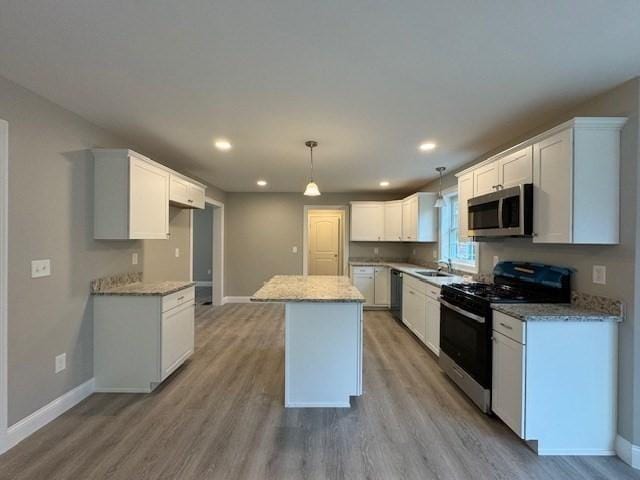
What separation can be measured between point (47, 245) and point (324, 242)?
21.0 feet

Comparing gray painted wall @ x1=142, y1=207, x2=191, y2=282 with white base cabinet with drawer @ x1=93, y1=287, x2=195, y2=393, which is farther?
gray painted wall @ x1=142, y1=207, x2=191, y2=282

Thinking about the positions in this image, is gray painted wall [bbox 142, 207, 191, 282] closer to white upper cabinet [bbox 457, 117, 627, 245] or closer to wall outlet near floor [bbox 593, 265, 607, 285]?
white upper cabinet [bbox 457, 117, 627, 245]

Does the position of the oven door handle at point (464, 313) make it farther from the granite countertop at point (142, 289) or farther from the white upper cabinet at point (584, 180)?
the granite countertop at point (142, 289)

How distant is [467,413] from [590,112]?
244 centimetres

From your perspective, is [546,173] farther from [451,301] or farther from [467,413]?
[467,413]

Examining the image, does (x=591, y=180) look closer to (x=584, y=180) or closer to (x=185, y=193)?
(x=584, y=180)

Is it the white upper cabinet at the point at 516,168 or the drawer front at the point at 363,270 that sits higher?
the white upper cabinet at the point at 516,168

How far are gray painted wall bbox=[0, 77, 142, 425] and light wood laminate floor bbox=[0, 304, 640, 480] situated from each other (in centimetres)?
39

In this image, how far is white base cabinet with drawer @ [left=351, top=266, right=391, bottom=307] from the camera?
235 inches

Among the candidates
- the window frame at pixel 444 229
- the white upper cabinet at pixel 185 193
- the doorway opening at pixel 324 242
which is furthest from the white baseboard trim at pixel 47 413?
the doorway opening at pixel 324 242

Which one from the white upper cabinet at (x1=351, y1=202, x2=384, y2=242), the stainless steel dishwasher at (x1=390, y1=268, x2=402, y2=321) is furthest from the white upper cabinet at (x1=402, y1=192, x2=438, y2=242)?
the white upper cabinet at (x1=351, y1=202, x2=384, y2=242)

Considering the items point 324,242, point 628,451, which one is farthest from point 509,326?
point 324,242

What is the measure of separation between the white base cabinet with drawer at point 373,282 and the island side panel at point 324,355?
3.40m

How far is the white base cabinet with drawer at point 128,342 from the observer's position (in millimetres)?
2816
